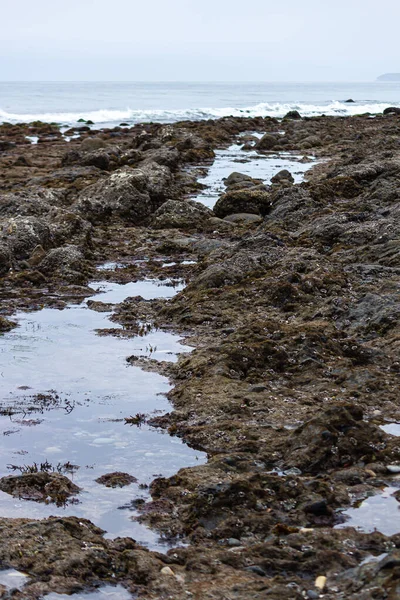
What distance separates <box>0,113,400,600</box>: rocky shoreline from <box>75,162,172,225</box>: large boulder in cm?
6

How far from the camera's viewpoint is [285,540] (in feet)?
17.0

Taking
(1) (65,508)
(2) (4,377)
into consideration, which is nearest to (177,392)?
(2) (4,377)

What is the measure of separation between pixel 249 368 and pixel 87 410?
71.8 inches

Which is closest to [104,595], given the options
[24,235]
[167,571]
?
[167,571]

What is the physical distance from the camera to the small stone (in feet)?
14.9

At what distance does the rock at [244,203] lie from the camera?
19.3 meters

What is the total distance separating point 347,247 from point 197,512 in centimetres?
892

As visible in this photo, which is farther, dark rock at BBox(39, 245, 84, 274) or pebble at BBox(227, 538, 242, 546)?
dark rock at BBox(39, 245, 84, 274)

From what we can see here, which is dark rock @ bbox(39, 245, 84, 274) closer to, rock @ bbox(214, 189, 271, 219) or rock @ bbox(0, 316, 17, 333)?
rock @ bbox(0, 316, 17, 333)

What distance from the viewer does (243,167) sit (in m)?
30.7

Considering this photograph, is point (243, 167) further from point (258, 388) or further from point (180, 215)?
point (258, 388)

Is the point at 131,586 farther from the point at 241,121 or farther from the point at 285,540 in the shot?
the point at 241,121

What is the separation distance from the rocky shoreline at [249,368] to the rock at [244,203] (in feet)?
0.17

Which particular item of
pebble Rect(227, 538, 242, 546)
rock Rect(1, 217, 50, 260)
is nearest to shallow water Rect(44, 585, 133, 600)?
pebble Rect(227, 538, 242, 546)
